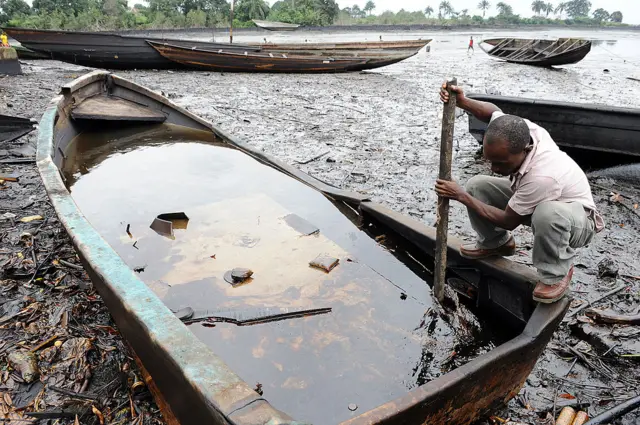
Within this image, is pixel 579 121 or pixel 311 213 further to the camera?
pixel 579 121

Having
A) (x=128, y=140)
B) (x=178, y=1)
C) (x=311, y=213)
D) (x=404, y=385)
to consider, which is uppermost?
(x=178, y=1)

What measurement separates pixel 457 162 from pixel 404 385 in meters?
A: 4.66

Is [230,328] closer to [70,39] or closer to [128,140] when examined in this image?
[128,140]

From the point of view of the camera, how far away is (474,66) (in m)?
18.8

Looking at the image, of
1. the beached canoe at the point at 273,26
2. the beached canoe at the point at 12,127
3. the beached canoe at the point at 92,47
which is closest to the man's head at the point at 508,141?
the beached canoe at the point at 12,127

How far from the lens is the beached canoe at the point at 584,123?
17.5 ft

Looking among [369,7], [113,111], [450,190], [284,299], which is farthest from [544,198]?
[369,7]

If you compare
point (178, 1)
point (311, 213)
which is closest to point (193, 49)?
point (311, 213)

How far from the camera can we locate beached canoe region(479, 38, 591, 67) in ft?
51.2

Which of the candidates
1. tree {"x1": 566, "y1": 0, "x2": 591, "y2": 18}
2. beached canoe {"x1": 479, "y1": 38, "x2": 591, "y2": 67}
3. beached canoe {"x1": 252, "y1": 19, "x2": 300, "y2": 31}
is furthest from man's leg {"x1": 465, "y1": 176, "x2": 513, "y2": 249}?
tree {"x1": 566, "y1": 0, "x2": 591, "y2": 18}

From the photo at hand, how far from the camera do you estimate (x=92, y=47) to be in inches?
523

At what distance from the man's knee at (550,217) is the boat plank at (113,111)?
5922 mm

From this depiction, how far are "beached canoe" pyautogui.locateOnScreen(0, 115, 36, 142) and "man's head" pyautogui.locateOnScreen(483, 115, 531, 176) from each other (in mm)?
6475

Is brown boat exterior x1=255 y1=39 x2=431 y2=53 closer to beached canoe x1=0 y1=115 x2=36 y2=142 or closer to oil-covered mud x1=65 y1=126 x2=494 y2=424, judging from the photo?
beached canoe x1=0 y1=115 x2=36 y2=142
